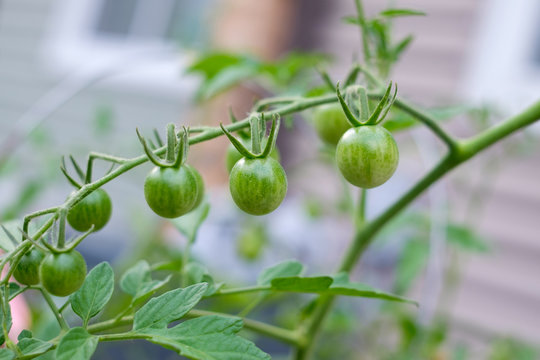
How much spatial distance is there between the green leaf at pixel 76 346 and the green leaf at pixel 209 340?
39 mm

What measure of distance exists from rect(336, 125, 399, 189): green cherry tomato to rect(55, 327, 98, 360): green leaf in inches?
7.8

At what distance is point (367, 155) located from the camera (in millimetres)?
413

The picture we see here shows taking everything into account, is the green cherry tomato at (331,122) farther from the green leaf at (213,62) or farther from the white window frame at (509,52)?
the white window frame at (509,52)

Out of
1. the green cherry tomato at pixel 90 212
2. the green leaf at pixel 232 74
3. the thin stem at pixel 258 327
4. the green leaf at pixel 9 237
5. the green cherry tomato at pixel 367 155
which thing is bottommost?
the thin stem at pixel 258 327

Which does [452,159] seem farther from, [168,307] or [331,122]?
[168,307]

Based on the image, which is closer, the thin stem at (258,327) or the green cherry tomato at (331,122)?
the thin stem at (258,327)

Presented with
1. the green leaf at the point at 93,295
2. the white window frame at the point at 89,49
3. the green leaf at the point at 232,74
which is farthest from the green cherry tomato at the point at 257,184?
the white window frame at the point at 89,49

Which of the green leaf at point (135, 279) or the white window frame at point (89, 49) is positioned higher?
the white window frame at point (89, 49)

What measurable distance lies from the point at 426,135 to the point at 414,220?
1156 mm

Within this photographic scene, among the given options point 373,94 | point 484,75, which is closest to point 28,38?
point 484,75

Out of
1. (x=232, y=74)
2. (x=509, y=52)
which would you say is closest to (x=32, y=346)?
(x=232, y=74)

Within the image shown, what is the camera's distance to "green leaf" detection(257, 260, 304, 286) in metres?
0.51

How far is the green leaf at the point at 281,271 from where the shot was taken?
0.51 m

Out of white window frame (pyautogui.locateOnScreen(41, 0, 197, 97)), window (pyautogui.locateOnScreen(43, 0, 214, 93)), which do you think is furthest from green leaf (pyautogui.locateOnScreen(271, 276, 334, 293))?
window (pyautogui.locateOnScreen(43, 0, 214, 93))
